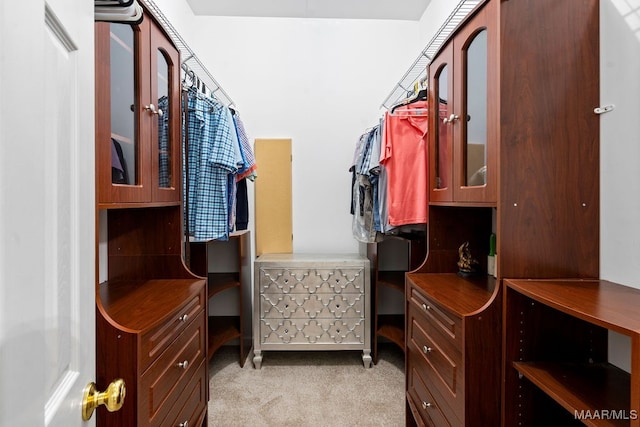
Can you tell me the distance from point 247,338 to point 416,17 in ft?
10.3

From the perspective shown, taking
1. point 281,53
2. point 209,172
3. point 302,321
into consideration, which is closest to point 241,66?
point 281,53

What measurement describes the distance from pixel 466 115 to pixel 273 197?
1886 mm

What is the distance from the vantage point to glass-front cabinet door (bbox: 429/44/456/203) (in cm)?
145

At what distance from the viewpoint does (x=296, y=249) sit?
9.63 ft

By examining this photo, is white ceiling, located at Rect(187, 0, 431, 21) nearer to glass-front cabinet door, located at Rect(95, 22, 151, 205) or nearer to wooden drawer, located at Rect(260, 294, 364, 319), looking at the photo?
glass-front cabinet door, located at Rect(95, 22, 151, 205)

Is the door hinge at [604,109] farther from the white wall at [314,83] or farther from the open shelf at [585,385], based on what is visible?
the white wall at [314,83]

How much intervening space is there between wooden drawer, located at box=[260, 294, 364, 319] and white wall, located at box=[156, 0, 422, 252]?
591 millimetres

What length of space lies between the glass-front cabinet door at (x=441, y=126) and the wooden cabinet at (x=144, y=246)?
1211 mm

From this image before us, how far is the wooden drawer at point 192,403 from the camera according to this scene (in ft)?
4.03

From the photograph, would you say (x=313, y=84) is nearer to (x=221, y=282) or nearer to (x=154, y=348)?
(x=221, y=282)

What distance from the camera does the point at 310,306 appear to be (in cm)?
243

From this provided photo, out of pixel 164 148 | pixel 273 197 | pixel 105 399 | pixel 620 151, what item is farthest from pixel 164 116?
pixel 620 151

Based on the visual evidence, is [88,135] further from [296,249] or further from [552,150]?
[296,249]

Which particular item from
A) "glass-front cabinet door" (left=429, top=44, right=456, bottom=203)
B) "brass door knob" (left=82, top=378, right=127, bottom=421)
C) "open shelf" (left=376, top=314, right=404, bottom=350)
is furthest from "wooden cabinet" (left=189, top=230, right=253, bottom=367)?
"brass door knob" (left=82, top=378, right=127, bottom=421)
